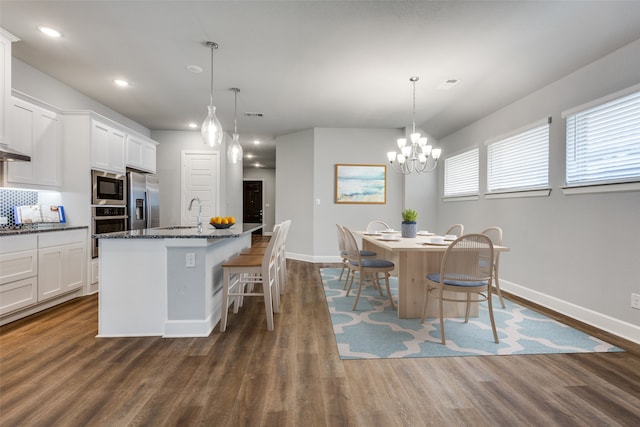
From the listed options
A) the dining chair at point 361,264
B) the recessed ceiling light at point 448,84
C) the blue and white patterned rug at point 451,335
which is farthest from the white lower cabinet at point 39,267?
the recessed ceiling light at point 448,84

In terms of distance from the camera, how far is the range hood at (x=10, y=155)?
2871 mm

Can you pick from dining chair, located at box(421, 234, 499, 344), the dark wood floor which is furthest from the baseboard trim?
dining chair, located at box(421, 234, 499, 344)

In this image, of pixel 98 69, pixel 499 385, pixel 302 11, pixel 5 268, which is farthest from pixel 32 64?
pixel 499 385

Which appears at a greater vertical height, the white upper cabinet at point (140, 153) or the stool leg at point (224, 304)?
the white upper cabinet at point (140, 153)

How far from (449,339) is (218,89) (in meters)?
3.88

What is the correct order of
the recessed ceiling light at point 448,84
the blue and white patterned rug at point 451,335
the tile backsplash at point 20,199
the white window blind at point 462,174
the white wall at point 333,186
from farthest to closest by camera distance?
the white wall at point 333,186 → the white window blind at point 462,174 → the recessed ceiling light at point 448,84 → the tile backsplash at point 20,199 → the blue and white patterned rug at point 451,335

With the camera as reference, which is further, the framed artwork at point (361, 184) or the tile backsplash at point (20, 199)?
the framed artwork at point (361, 184)

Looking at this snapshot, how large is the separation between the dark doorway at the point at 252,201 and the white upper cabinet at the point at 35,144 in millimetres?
8072

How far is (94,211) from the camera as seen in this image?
3949 mm

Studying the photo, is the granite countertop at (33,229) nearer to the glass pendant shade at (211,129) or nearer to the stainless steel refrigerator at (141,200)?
the stainless steel refrigerator at (141,200)

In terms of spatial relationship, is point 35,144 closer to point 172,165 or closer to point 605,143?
point 172,165

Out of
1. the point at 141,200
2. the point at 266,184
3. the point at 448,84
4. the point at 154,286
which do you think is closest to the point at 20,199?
the point at 141,200

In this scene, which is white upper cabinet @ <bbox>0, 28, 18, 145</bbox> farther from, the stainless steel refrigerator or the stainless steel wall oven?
the stainless steel refrigerator

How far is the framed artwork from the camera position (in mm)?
6273
